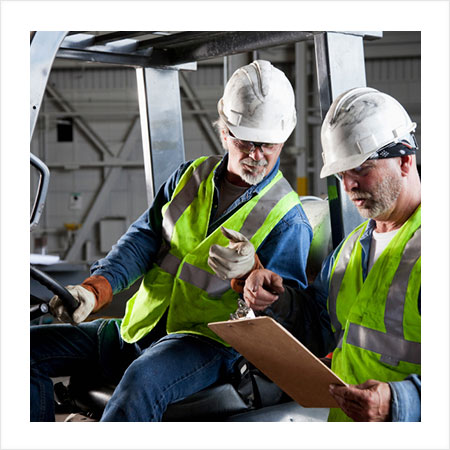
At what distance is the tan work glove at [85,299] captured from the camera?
2191mm

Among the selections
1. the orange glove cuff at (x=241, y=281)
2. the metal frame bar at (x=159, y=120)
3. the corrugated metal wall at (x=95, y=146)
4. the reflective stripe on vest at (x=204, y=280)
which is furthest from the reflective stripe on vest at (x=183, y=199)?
the corrugated metal wall at (x=95, y=146)

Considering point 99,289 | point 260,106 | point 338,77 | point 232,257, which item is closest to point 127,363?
point 99,289

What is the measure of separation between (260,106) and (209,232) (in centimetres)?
47

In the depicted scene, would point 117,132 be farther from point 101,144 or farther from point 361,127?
point 361,127

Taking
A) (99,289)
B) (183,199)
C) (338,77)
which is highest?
(338,77)

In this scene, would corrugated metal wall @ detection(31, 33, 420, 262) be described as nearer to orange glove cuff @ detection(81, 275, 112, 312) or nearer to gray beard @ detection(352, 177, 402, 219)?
orange glove cuff @ detection(81, 275, 112, 312)

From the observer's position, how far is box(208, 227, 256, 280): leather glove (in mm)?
2037

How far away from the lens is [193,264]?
236 cm

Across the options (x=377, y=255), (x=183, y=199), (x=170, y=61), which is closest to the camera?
(x=377, y=255)

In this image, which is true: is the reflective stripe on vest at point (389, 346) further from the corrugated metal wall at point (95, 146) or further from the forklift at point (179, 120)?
the corrugated metal wall at point (95, 146)

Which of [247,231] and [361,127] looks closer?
[361,127]

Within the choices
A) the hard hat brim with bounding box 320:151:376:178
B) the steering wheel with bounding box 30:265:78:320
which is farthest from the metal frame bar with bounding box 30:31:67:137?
the hard hat brim with bounding box 320:151:376:178

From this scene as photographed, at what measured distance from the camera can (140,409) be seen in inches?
79.3

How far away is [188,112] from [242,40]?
261 inches
